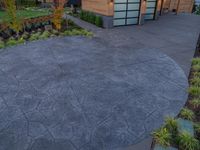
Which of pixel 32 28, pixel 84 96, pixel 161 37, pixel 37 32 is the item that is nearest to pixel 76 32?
pixel 37 32

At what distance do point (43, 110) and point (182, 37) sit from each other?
13.3 metres

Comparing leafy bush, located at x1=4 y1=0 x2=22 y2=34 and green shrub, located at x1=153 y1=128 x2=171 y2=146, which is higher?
leafy bush, located at x1=4 y1=0 x2=22 y2=34

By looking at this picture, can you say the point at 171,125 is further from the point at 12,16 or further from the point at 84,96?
the point at 12,16

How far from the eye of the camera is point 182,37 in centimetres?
1595

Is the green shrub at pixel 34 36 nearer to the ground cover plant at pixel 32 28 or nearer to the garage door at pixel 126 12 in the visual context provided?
the ground cover plant at pixel 32 28

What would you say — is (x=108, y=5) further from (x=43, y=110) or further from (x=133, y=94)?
(x=43, y=110)

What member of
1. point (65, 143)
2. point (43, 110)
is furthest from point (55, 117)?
point (65, 143)

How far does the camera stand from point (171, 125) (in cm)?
600

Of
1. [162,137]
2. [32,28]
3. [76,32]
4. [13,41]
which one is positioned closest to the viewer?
[162,137]

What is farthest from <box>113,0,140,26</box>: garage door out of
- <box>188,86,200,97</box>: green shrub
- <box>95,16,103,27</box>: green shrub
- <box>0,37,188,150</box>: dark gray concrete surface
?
<box>188,86,200,97</box>: green shrub

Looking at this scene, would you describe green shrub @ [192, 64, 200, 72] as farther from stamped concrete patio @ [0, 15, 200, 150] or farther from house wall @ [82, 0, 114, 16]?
house wall @ [82, 0, 114, 16]

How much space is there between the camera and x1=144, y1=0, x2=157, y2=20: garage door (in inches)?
845

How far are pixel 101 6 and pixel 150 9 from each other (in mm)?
6475

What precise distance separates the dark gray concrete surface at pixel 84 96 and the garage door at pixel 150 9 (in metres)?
11.0
